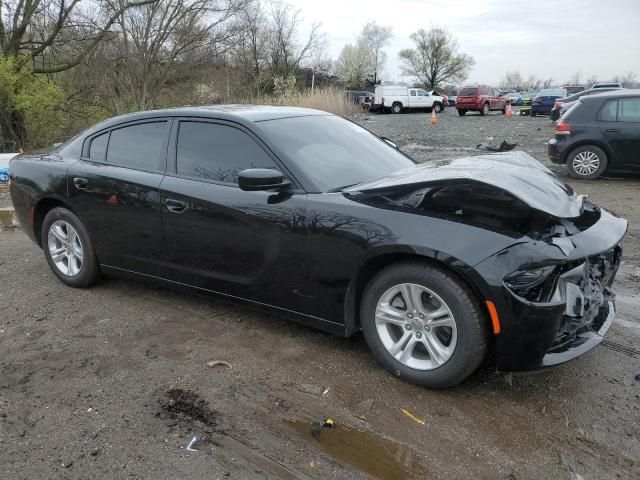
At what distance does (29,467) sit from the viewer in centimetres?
241

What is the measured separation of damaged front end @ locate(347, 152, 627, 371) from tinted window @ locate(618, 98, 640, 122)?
708 cm


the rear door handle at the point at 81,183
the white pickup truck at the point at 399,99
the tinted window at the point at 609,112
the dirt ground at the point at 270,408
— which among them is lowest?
the dirt ground at the point at 270,408

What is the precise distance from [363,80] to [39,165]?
7055 cm

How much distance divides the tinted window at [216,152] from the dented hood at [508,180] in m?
0.73

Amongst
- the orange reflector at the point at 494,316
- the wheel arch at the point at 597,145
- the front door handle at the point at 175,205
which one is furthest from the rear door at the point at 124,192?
the wheel arch at the point at 597,145

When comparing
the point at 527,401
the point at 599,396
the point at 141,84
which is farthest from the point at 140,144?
the point at 141,84

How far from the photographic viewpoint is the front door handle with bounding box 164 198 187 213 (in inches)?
146

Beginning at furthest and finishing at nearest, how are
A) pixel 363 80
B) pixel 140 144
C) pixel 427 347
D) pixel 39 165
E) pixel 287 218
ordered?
pixel 363 80, pixel 39 165, pixel 140 144, pixel 287 218, pixel 427 347

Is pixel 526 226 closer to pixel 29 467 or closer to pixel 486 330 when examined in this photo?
pixel 486 330

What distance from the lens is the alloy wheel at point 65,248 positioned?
4578 mm

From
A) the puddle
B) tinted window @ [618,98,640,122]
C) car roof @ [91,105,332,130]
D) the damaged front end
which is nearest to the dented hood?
the damaged front end

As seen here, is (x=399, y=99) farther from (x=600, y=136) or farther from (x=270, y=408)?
(x=270, y=408)

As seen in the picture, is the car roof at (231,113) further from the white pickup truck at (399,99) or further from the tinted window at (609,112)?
the white pickup truck at (399,99)

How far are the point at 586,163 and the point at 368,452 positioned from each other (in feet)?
28.7
